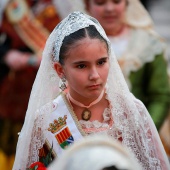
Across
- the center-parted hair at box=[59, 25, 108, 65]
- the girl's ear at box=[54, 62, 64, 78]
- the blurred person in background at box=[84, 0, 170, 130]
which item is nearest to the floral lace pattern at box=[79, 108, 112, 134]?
the girl's ear at box=[54, 62, 64, 78]

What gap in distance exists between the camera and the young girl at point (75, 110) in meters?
5.07

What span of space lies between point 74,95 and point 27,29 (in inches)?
92.1

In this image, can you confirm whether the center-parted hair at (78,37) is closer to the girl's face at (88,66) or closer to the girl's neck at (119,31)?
the girl's face at (88,66)

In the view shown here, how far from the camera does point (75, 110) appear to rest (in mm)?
5223

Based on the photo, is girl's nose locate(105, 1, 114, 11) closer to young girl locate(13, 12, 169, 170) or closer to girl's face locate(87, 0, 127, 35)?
girl's face locate(87, 0, 127, 35)

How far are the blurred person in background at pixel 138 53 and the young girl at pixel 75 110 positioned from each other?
1248 mm

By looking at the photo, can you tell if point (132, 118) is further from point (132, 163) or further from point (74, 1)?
point (74, 1)

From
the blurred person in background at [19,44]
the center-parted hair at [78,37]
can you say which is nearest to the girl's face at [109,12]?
the blurred person in background at [19,44]

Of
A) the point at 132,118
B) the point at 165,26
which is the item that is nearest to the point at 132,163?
the point at 132,118

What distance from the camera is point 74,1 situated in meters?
7.05

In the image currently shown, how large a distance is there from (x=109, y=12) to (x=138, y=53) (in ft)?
1.49

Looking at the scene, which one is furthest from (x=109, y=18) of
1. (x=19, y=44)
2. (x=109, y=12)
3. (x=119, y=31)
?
(x=19, y=44)

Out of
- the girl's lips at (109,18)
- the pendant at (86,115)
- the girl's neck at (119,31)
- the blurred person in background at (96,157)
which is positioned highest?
the girl's lips at (109,18)

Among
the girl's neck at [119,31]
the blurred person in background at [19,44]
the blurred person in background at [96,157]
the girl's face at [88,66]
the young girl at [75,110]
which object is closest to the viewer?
the blurred person in background at [96,157]
